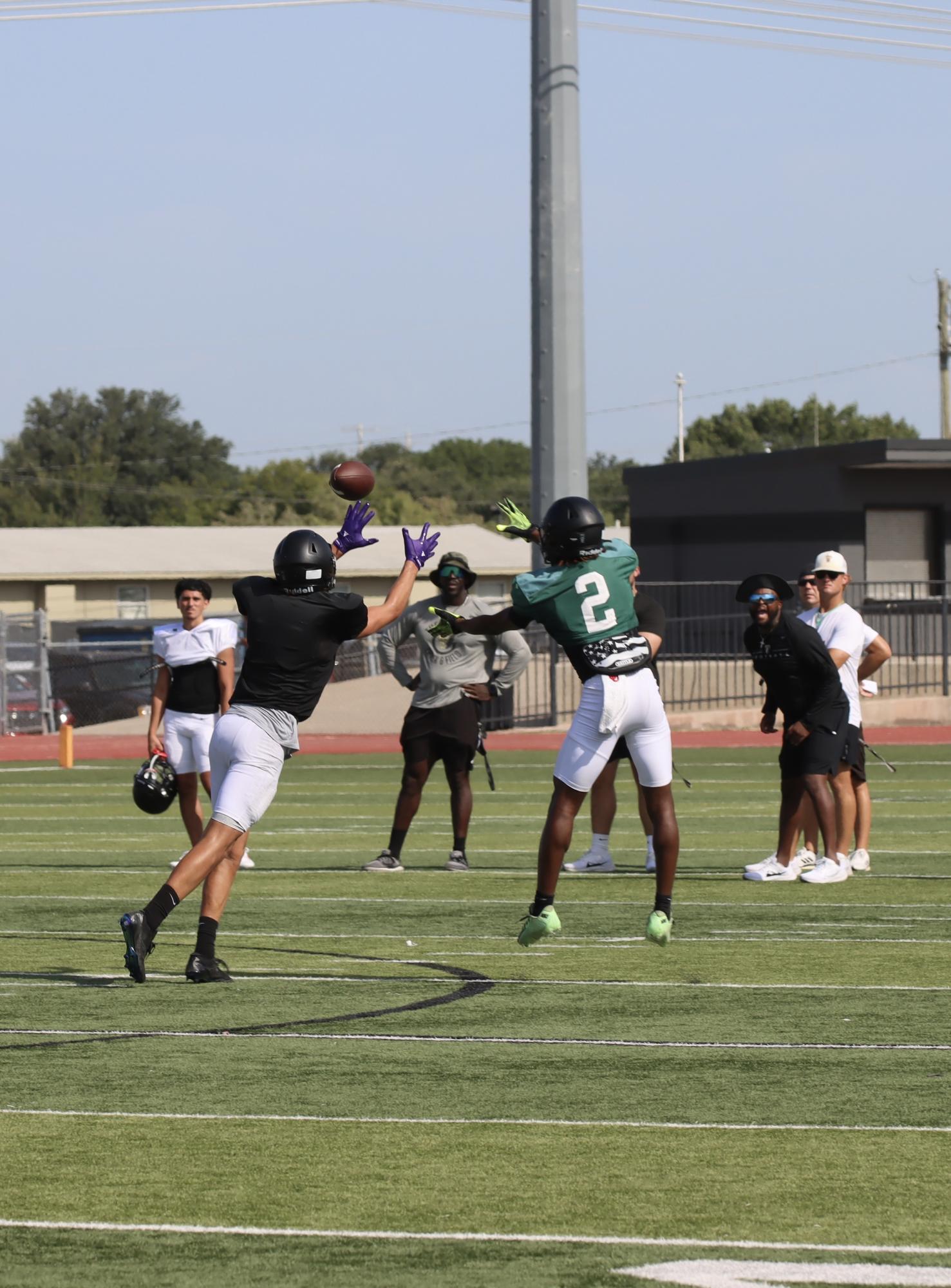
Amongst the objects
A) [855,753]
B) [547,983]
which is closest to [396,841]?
[855,753]

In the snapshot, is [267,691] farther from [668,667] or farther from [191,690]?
[668,667]

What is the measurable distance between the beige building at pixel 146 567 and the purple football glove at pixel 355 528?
4512 cm

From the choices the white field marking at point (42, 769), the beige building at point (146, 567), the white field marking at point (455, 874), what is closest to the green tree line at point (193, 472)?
the beige building at point (146, 567)

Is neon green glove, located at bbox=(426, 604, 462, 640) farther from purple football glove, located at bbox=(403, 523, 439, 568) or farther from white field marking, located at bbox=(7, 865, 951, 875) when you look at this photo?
white field marking, located at bbox=(7, 865, 951, 875)

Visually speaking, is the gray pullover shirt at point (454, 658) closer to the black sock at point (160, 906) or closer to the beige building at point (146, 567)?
the black sock at point (160, 906)

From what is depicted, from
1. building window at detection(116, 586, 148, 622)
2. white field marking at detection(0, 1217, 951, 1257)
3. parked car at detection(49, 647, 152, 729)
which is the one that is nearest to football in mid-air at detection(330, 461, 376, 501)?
white field marking at detection(0, 1217, 951, 1257)

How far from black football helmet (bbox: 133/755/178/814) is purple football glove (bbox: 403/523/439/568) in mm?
3909

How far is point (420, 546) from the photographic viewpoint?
10148 mm

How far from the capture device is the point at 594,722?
9.95m

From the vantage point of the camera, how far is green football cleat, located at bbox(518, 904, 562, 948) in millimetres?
9906

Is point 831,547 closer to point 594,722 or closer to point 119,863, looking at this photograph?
point 119,863

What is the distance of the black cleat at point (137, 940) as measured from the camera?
9.29 metres

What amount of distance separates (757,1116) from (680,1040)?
54.0 inches

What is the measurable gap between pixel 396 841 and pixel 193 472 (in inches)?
4228
